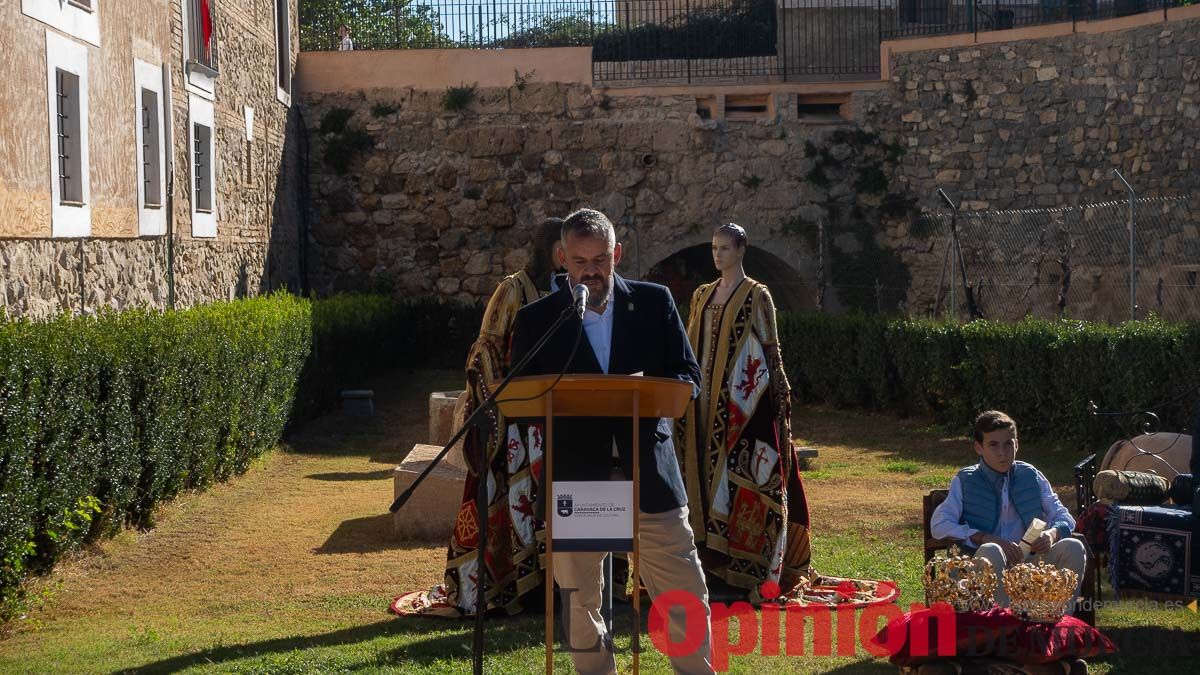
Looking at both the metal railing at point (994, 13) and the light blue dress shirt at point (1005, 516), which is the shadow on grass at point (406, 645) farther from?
the metal railing at point (994, 13)

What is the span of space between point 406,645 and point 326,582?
1879 millimetres

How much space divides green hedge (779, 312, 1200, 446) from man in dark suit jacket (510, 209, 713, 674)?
781 cm

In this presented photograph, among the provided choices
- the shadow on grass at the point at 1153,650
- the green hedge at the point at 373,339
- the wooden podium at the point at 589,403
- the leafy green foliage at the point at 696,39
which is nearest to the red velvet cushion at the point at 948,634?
the shadow on grass at the point at 1153,650

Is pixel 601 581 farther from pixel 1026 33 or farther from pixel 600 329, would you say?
pixel 1026 33

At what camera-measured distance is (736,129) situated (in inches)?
816

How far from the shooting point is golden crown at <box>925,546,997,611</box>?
508cm

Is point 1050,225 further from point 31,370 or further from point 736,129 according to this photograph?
point 31,370

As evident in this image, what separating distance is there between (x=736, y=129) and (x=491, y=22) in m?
→ 4.40

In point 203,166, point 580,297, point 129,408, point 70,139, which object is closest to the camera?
point 580,297

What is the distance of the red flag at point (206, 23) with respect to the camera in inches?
585

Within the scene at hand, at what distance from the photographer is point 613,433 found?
470cm

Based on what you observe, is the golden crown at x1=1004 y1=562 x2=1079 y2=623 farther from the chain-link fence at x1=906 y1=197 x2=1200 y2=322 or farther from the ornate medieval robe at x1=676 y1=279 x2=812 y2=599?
the chain-link fence at x1=906 y1=197 x2=1200 y2=322

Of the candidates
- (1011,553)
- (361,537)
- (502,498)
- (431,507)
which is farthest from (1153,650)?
(361,537)

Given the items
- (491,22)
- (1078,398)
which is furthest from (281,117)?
(1078,398)
